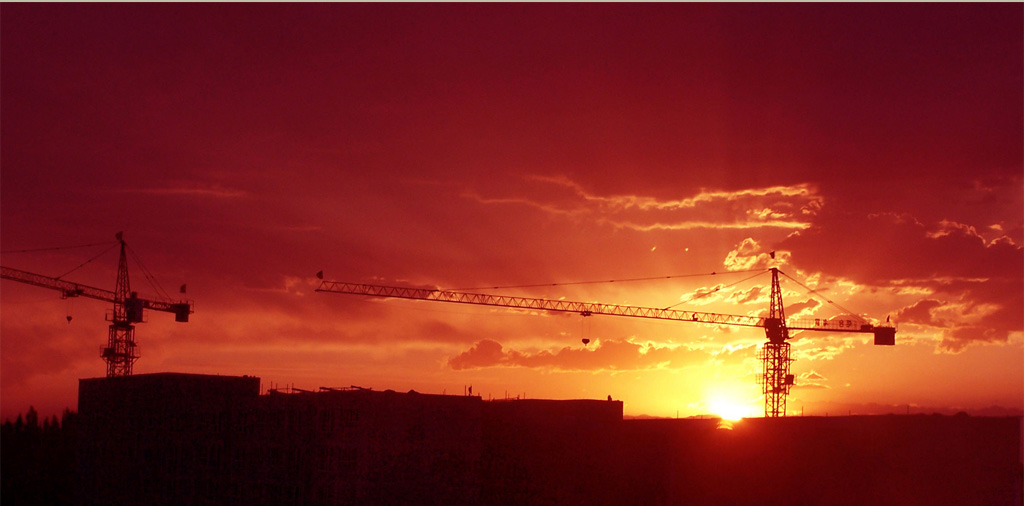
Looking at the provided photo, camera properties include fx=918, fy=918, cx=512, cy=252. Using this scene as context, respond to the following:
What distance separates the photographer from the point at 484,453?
7406 centimetres

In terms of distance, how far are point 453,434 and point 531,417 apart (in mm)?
11083

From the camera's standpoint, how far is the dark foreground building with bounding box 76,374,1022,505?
2694 inches

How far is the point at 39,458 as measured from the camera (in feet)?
303

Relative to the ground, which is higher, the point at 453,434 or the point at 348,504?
the point at 453,434

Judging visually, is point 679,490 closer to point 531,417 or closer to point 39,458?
point 531,417

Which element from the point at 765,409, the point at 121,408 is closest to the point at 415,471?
the point at 121,408

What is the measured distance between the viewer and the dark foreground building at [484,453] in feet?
225

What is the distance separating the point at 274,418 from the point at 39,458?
3537 cm

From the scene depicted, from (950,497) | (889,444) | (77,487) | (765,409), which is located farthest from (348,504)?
(765,409)

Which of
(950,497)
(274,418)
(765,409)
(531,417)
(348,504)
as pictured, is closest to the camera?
(348,504)

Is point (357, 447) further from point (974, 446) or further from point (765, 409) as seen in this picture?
point (765, 409)

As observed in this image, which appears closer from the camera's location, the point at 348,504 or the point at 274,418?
the point at 348,504

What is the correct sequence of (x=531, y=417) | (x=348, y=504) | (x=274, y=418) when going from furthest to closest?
(x=531, y=417), (x=274, y=418), (x=348, y=504)

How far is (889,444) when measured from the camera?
8788 centimetres
